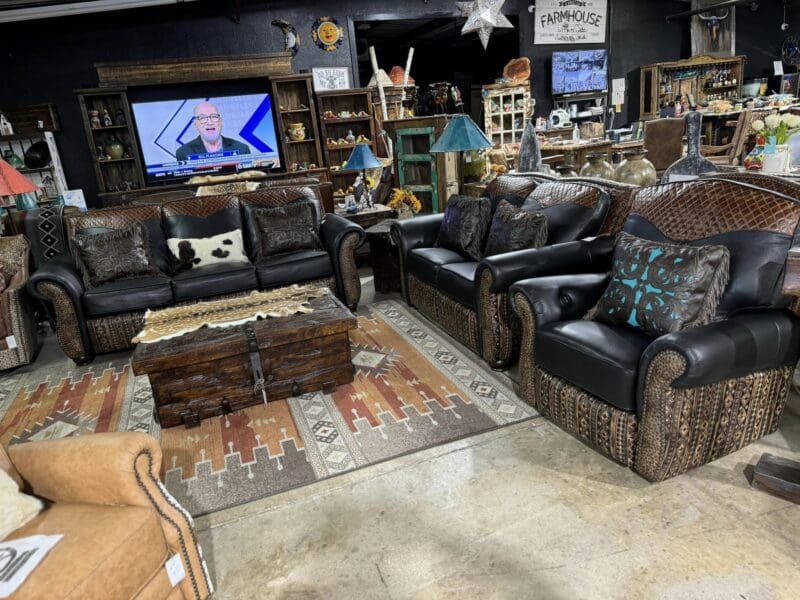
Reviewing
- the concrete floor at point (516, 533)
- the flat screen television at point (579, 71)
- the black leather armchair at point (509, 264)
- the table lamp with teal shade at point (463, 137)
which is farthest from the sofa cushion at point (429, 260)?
the flat screen television at point (579, 71)

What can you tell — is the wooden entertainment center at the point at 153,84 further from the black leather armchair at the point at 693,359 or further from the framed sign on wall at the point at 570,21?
the black leather armchair at the point at 693,359

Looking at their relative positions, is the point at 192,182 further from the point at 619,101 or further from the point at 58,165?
the point at 619,101

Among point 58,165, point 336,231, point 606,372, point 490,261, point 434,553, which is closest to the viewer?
point 434,553

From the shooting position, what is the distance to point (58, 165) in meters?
6.11

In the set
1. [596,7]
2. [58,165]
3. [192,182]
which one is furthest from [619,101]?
[58,165]

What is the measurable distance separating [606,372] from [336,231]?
2.41 meters

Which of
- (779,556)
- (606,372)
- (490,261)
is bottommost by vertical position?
(779,556)

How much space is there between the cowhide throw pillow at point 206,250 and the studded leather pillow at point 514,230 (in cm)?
183

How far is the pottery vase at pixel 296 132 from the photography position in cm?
682

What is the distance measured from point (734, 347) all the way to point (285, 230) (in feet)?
9.81

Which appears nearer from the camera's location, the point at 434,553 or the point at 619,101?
the point at 434,553

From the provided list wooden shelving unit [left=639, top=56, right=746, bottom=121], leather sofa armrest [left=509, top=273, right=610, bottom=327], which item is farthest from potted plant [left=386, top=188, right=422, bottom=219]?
wooden shelving unit [left=639, top=56, right=746, bottom=121]

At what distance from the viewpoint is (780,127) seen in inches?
119

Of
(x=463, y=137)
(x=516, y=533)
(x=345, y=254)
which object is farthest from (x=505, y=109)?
(x=516, y=533)
